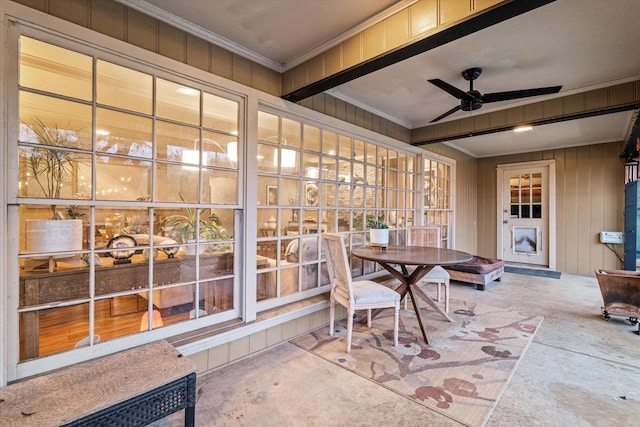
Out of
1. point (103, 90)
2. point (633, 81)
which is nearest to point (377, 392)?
point (103, 90)

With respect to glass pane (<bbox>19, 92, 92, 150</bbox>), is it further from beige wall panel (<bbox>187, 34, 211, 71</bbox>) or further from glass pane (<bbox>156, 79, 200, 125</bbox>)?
beige wall panel (<bbox>187, 34, 211, 71</bbox>)

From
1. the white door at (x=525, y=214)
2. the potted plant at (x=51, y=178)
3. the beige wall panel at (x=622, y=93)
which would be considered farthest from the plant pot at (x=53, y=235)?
the white door at (x=525, y=214)

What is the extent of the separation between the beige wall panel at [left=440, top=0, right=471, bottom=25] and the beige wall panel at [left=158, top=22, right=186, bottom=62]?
5.73 feet

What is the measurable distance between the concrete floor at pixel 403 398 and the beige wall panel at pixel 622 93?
232 centimetres

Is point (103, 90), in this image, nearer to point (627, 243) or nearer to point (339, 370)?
point (339, 370)

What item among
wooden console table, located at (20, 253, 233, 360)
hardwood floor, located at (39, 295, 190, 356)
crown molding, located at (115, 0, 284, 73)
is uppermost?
crown molding, located at (115, 0, 284, 73)

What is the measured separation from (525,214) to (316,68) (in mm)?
6118

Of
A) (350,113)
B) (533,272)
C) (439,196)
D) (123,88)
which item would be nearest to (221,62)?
(123,88)

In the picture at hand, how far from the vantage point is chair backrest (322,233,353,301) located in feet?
8.18

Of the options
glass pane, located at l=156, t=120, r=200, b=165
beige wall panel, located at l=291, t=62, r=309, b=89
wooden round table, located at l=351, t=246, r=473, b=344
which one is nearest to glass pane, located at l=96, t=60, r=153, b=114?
glass pane, located at l=156, t=120, r=200, b=165

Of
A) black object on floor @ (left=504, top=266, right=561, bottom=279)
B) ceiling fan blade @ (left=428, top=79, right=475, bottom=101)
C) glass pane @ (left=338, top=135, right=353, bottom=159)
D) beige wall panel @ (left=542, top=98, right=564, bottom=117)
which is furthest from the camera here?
black object on floor @ (left=504, top=266, right=561, bottom=279)

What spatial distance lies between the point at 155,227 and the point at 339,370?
1.71 m

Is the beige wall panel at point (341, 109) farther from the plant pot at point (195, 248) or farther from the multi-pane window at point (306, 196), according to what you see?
the plant pot at point (195, 248)

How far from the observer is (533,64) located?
2.60m
